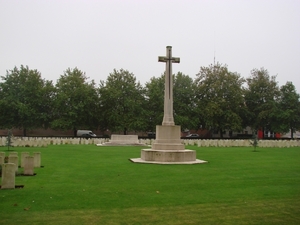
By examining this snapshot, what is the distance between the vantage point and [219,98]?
44.8m

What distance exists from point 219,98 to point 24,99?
25929mm

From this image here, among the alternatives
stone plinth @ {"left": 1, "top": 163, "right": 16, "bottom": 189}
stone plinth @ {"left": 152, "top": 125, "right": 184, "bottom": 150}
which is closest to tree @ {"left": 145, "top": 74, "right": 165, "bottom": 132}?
stone plinth @ {"left": 152, "top": 125, "right": 184, "bottom": 150}

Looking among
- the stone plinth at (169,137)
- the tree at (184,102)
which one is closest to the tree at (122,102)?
the tree at (184,102)

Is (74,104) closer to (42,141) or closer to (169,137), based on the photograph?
(42,141)

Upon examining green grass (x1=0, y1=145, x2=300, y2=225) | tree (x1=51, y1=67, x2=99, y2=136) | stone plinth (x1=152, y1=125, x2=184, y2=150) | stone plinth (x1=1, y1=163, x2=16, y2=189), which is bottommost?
green grass (x1=0, y1=145, x2=300, y2=225)

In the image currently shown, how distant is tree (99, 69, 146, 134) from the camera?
139 ft

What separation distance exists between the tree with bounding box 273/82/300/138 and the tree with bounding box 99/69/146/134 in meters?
18.7

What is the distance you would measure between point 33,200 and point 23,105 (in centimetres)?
3620

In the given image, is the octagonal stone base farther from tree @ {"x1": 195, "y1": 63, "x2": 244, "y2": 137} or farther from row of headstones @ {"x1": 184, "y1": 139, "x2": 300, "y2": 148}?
tree @ {"x1": 195, "y1": 63, "x2": 244, "y2": 137}

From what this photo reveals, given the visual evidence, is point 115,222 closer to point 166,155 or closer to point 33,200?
point 33,200

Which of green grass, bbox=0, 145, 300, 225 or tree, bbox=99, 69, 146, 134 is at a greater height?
tree, bbox=99, 69, 146, 134

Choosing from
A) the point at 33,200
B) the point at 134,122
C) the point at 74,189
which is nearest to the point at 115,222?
the point at 33,200

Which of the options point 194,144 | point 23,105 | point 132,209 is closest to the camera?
point 132,209

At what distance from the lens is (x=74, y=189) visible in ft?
27.1
